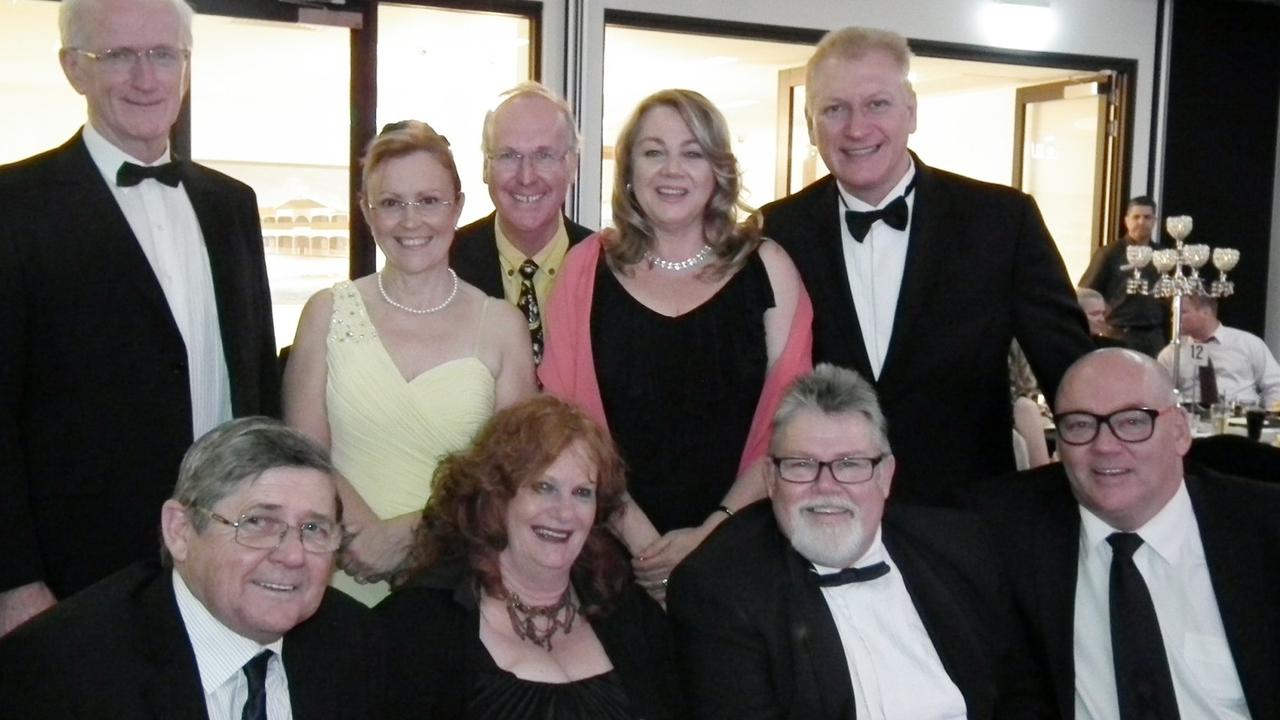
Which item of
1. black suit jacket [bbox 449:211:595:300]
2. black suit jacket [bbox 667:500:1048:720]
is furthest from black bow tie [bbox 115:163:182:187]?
black suit jacket [bbox 667:500:1048:720]

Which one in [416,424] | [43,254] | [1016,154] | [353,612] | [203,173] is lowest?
[353,612]

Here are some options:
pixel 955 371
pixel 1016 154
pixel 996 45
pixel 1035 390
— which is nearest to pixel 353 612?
pixel 955 371

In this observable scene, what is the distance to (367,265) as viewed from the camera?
6.54 meters

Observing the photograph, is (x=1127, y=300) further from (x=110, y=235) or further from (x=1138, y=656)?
(x=110, y=235)

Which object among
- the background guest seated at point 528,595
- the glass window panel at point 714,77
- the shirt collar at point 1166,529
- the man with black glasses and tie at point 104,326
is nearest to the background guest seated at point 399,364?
the man with black glasses and tie at point 104,326

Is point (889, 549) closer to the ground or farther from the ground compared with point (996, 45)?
closer to the ground

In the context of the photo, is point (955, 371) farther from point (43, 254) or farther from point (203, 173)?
point (43, 254)

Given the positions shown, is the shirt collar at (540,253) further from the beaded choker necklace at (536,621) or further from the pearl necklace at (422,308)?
the beaded choker necklace at (536,621)

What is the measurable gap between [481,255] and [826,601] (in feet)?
4.08

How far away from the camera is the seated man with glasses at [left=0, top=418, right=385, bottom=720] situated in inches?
69.3

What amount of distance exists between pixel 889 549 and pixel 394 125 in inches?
52.8

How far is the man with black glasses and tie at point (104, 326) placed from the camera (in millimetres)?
2418

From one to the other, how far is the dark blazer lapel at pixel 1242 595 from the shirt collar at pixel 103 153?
2.20 m

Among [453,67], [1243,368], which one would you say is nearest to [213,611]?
[453,67]
